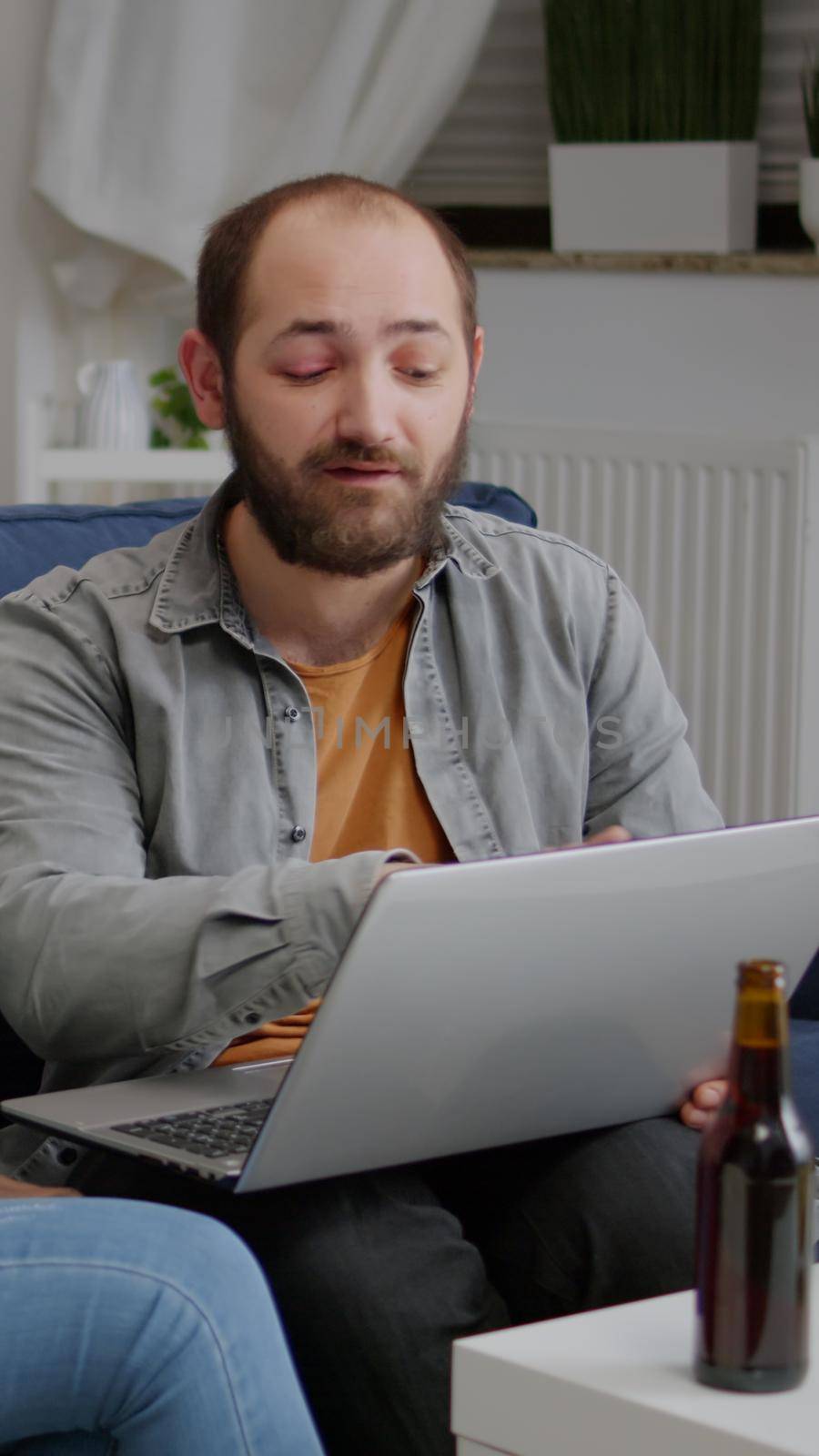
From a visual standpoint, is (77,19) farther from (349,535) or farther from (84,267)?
(349,535)

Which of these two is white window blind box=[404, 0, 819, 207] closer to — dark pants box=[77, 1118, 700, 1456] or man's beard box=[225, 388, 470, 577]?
man's beard box=[225, 388, 470, 577]

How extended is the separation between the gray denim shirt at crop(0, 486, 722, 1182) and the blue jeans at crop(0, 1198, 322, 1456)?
0.21m

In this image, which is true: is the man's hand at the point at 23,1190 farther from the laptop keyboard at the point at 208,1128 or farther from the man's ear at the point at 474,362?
the man's ear at the point at 474,362

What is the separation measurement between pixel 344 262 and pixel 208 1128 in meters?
0.64

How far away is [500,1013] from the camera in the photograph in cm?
106

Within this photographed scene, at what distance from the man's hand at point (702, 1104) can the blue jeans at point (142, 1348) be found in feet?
1.16

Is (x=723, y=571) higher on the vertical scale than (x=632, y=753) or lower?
lower

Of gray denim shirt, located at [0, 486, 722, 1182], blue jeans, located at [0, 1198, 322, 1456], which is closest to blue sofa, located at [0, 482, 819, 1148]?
gray denim shirt, located at [0, 486, 722, 1182]

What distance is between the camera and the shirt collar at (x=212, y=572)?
4.84 ft

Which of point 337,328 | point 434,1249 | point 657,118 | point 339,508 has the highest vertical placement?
point 657,118

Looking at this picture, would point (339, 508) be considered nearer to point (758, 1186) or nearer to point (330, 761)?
point (330, 761)

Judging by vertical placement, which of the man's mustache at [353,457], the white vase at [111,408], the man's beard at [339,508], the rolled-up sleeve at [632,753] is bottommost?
the rolled-up sleeve at [632,753]

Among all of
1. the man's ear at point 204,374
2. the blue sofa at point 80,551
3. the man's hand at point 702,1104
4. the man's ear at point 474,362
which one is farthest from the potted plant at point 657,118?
the man's hand at point 702,1104

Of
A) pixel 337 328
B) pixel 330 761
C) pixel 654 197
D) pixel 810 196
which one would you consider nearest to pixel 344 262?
A: pixel 337 328
